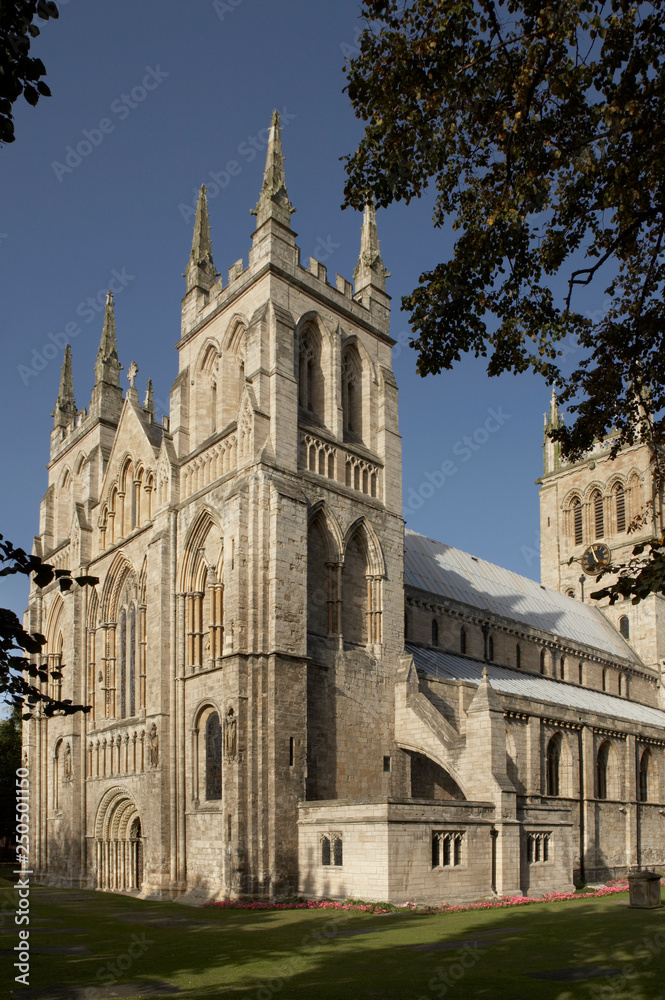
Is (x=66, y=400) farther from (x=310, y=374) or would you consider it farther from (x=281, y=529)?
(x=281, y=529)

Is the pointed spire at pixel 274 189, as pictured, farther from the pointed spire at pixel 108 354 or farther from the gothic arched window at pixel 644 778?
the gothic arched window at pixel 644 778

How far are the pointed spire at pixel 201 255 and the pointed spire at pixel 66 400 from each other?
1721 centimetres

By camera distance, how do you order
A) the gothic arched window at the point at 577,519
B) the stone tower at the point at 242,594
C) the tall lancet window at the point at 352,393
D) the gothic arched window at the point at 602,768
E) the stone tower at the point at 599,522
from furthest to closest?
the gothic arched window at the point at 577,519, the stone tower at the point at 599,522, the gothic arched window at the point at 602,768, the tall lancet window at the point at 352,393, the stone tower at the point at 242,594

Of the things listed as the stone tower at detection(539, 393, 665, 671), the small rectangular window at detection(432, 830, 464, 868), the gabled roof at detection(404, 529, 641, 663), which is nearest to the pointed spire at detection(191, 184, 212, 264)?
the gabled roof at detection(404, 529, 641, 663)

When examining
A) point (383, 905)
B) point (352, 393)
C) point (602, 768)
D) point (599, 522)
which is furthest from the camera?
point (599, 522)

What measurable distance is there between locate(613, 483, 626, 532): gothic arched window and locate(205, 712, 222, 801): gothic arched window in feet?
137

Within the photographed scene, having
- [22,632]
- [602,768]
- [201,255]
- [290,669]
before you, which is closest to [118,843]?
[290,669]

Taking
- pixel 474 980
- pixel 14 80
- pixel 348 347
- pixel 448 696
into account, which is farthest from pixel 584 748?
pixel 14 80

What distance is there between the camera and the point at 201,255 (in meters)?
38.8

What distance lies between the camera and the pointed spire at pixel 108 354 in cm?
4781

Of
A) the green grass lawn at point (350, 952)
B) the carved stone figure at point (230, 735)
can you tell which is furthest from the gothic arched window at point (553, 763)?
the carved stone figure at point (230, 735)

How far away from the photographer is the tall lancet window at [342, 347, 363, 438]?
36.3 m

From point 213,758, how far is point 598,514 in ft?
143

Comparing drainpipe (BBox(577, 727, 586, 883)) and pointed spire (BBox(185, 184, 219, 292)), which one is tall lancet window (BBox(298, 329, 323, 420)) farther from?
drainpipe (BBox(577, 727, 586, 883))
